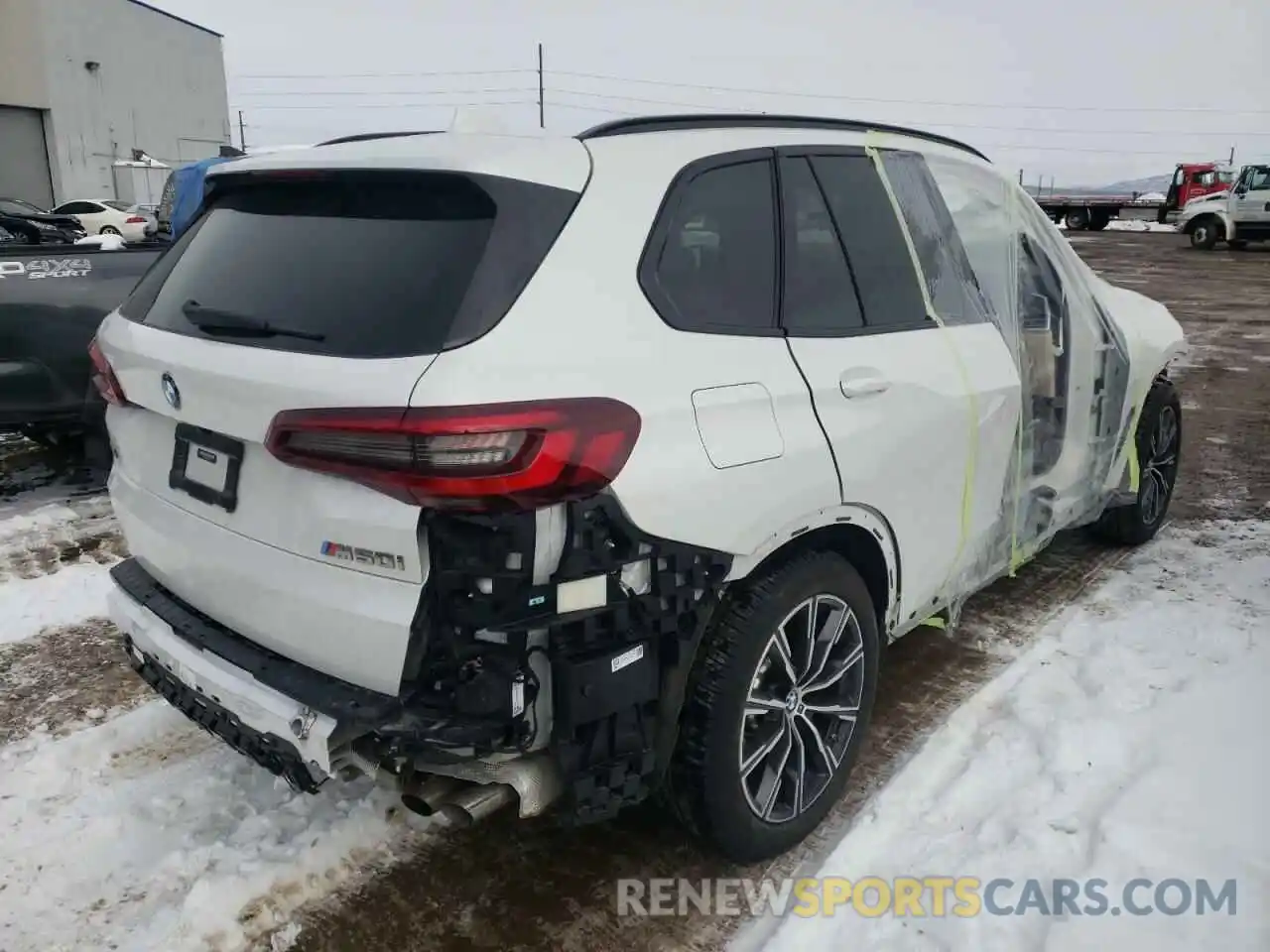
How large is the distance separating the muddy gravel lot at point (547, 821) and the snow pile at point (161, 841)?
0.11 meters

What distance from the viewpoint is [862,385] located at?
9.03 ft

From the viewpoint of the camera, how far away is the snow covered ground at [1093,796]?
2.54m

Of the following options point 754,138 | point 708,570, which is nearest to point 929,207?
point 754,138

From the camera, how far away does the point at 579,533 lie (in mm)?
2090

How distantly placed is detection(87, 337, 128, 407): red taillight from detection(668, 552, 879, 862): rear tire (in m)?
1.78

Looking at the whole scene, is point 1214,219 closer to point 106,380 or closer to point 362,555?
point 106,380

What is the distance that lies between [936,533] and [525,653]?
1.60m

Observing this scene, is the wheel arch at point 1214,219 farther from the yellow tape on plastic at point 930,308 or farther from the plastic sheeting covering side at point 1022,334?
the yellow tape on plastic at point 930,308

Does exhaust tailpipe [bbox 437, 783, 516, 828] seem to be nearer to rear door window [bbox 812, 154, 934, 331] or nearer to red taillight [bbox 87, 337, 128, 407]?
red taillight [bbox 87, 337, 128, 407]

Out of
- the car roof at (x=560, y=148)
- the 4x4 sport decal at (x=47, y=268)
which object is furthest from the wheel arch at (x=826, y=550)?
the 4x4 sport decal at (x=47, y=268)

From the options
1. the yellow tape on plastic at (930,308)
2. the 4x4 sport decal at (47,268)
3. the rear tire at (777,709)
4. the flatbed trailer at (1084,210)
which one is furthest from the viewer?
the flatbed trailer at (1084,210)

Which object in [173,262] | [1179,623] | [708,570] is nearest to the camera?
[708,570]

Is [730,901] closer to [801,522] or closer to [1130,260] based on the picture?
[801,522]

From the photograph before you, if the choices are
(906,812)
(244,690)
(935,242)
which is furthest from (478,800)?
(935,242)
